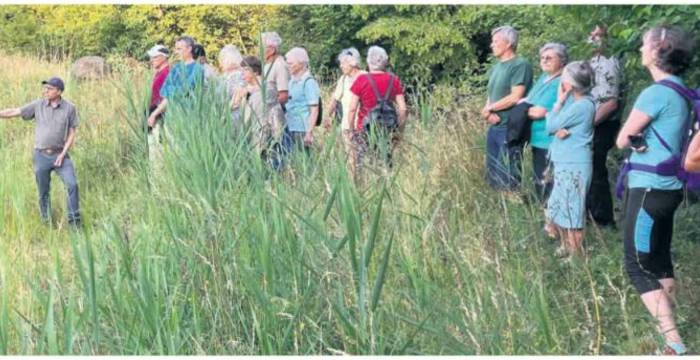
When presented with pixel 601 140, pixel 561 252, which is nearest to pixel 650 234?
pixel 561 252

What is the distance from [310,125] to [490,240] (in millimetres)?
3542

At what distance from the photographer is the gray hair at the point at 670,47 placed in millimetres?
4457

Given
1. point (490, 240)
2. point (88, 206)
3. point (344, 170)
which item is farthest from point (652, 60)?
point (88, 206)

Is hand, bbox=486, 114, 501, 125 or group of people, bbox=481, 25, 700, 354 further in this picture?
hand, bbox=486, 114, 501, 125

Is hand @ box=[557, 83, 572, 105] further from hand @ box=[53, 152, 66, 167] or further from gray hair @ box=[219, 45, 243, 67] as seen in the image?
hand @ box=[53, 152, 66, 167]

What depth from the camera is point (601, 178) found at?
685 centimetres

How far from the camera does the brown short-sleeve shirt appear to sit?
905cm

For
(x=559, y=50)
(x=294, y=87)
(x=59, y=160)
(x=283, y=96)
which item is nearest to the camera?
(x=559, y=50)

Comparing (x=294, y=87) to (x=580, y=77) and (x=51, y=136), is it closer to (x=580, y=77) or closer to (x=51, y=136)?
(x=51, y=136)

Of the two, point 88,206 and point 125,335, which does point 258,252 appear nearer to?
point 125,335

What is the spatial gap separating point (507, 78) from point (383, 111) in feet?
3.97

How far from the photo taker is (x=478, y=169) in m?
7.93

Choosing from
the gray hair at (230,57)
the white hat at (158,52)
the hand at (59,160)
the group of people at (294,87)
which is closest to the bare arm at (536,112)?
the group of people at (294,87)

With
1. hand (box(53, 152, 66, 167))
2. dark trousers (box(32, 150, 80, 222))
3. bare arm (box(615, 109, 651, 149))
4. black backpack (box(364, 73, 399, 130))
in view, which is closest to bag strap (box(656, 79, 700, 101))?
bare arm (box(615, 109, 651, 149))
